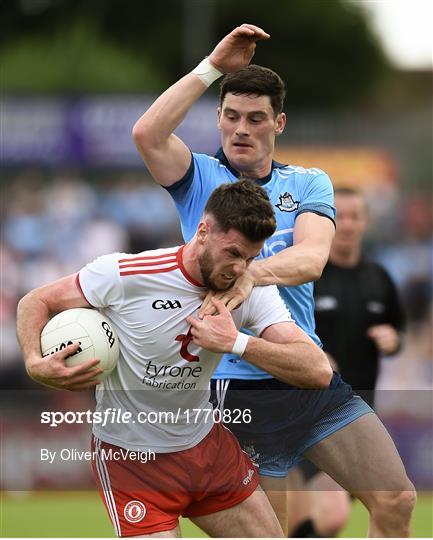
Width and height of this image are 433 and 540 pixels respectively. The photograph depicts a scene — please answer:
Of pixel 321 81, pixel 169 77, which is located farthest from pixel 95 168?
pixel 321 81

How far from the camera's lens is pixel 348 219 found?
31.8ft

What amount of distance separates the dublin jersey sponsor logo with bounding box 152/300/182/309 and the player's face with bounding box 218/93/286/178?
3.69ft

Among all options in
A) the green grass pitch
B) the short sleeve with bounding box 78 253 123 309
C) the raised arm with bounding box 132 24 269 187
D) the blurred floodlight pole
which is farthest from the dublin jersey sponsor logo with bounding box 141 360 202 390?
the blurred floodlight pole

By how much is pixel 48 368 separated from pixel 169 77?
3905cm

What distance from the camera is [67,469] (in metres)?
14.0

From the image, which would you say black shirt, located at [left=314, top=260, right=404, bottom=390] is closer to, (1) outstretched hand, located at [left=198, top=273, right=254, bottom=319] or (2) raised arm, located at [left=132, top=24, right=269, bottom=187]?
(2) raised arm, located at [left=132, top=24, right=269, bottom=187]

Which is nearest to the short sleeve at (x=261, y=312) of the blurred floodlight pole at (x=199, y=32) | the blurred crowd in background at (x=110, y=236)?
the blurred crowd in background at (x=110, y=236)

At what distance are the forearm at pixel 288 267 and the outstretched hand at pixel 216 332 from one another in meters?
0.35

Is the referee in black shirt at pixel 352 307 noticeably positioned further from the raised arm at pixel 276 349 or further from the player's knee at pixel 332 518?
the raised arm at pixel 276 349

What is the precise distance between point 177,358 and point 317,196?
4.40 feet

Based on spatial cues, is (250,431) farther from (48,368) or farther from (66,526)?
(66,526)

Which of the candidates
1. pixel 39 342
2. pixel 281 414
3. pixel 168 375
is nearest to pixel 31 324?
pixel 39 342

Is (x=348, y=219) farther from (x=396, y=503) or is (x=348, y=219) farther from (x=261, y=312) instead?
(x=261, y=312)

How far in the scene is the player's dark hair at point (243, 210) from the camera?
234 inches
